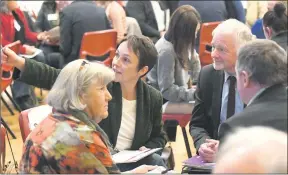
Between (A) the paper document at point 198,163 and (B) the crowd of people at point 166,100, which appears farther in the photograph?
(A) the paper document at point 198,163

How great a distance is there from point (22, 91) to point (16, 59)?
359 cm

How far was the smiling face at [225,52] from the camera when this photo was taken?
12.1 feet

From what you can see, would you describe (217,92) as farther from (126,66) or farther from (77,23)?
(77,23)

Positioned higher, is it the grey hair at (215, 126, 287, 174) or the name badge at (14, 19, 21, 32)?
the grey hair at (215, 126, 287, 174)

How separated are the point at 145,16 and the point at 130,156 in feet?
14.9

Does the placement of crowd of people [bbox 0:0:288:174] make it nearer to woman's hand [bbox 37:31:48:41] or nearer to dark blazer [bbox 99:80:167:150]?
dark blazer [bbox 99:80:167:150]

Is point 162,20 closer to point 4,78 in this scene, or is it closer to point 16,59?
point 4,78

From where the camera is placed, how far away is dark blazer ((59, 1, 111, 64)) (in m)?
6.97

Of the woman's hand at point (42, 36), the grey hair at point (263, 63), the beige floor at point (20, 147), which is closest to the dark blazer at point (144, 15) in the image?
the woman's hand at point (42, 36)

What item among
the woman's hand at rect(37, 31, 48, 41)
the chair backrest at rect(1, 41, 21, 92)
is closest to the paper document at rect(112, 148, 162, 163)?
the chair backrest at rect(1, 41, 21, 92)

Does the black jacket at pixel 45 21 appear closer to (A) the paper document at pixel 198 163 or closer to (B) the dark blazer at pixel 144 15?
(B) the dark blazer at pixel 144 15

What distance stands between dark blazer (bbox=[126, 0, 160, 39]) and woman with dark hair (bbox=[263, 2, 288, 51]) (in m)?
2.74

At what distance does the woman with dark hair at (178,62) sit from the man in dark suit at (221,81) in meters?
1.03

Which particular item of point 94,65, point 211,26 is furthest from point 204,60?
point 94,65
